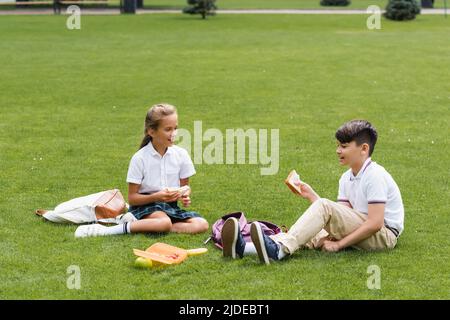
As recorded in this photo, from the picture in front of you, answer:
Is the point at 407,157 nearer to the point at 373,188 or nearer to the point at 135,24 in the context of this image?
the point at 373,188

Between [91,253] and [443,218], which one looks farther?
[443,218]

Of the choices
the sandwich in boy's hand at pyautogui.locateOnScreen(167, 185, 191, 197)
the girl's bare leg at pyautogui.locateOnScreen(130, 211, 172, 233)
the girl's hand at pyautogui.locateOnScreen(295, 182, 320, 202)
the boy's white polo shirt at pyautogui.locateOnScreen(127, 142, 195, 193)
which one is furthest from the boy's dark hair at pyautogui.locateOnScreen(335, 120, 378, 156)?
the girl's bare leg at pyautogui.locateOnScreen(130, 211, 172, 233)

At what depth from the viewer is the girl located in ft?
23.2

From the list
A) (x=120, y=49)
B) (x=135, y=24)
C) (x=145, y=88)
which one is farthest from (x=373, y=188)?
(x=135, y=24)

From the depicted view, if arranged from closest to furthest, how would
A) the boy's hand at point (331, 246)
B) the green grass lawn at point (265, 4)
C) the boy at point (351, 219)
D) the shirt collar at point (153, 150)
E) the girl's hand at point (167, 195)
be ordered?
the boy at point (351, 219), the boy's hand at point (331, 246), the girl's hand at point (167, 195), the shirt collar at point (153, 150), the green grass lawn at point (265, 4)

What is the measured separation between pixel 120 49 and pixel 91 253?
17.4m

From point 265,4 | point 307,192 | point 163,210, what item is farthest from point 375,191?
point 265,4

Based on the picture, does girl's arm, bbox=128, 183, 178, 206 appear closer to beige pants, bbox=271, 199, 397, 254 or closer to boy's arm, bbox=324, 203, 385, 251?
beige pants, bbox=271, 199, 397, 254

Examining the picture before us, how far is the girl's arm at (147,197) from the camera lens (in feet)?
23.1

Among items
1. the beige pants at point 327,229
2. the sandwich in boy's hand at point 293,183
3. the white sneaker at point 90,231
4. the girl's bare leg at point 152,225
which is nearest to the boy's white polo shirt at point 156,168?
the girl's bare leg at point 152,225

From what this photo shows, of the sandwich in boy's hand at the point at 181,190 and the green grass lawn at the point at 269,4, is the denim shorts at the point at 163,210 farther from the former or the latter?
the green grass lawn at the point at 269,4

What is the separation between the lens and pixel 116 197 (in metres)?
7.63

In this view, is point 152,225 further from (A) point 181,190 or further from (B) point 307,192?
(B) point 307,192

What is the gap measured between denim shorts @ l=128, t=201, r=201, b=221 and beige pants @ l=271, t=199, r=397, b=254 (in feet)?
3.33
